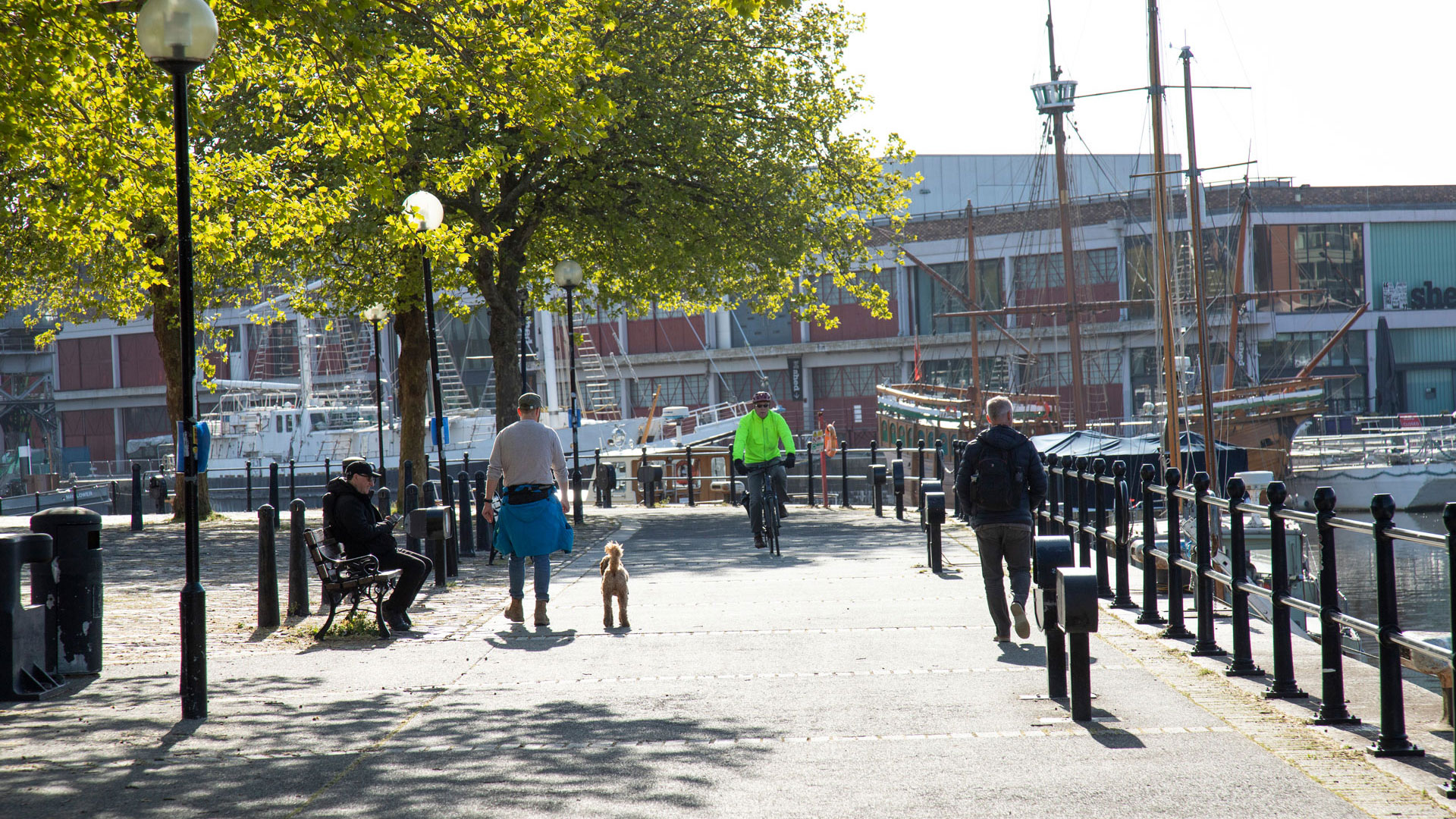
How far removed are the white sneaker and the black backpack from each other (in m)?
0.60

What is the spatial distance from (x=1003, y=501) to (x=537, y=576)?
3343 millimetres

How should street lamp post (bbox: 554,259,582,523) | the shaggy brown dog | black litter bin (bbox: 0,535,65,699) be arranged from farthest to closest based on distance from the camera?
1. street lamp post (bbox: 554,259,582,523)
2. the shaggy brown dog
3. black litter bin (bbox: 0,535,65,699)

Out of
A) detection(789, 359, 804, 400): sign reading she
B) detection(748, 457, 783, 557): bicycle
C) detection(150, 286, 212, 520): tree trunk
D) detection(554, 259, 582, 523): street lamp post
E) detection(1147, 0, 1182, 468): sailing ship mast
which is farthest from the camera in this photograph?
detection(789, 359, 804, 400): sign reading she

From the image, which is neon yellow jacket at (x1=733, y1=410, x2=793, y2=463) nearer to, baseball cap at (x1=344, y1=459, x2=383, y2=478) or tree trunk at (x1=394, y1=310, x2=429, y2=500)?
baseball cap at (x1=344, y1=459, x2=383, y2=478)

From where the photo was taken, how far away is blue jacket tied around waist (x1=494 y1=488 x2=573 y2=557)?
9.51 m

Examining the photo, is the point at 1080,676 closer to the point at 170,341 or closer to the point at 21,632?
the point at 21,632

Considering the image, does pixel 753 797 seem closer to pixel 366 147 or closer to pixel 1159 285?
pixel 366 147

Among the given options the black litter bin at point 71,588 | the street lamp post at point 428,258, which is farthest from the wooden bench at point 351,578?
the street lamp post at point 428,258

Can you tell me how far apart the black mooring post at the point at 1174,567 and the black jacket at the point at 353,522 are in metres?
5.18

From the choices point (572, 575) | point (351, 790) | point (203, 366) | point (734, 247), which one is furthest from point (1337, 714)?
point (203, 366)

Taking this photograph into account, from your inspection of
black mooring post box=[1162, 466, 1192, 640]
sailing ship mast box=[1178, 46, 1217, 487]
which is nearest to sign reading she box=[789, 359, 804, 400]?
sailing ship mast box=[1178, 46, 1217, 487]

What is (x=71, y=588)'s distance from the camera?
7590 mm

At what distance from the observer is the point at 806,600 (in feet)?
35.2

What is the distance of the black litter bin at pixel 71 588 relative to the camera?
7539 millimetres
